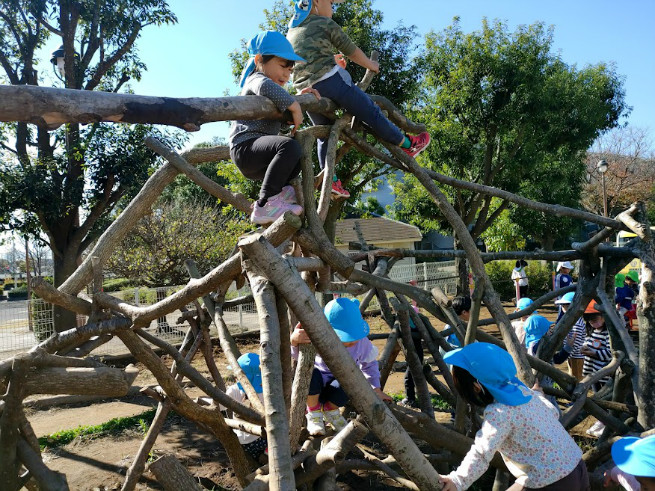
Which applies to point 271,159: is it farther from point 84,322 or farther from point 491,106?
point 491,106

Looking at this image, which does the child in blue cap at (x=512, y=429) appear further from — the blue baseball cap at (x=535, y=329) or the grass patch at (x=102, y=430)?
the grass patch at (x=102, y=430)

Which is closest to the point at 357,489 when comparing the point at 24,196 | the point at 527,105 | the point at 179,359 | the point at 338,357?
the point at 179,359

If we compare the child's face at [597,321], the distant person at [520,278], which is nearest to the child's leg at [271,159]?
the child's face at [597,321]

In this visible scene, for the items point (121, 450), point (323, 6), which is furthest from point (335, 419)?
point (121, 450)

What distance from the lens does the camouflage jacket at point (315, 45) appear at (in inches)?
117

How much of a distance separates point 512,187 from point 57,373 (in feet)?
44.1

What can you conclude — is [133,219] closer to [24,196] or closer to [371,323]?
[24,196]

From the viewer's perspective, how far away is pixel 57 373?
222 centimetres

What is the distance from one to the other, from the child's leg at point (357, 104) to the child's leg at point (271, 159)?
2.21 feet

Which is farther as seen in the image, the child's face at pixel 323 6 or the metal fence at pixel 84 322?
the metal fence at pixel 84 322

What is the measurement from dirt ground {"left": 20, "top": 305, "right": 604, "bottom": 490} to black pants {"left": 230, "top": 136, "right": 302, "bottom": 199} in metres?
3.07

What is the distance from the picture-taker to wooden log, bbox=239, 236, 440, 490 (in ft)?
5.86

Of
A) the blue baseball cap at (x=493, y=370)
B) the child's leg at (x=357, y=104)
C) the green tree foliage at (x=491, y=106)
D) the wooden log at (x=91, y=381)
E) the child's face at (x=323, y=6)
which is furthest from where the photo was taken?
the green tree foliage at (x=491, y=106)

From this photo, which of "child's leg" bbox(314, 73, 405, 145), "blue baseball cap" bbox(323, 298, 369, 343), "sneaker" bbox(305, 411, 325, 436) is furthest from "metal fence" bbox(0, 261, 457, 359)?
"child's leg" bbox(314, 73, 405, 145)
